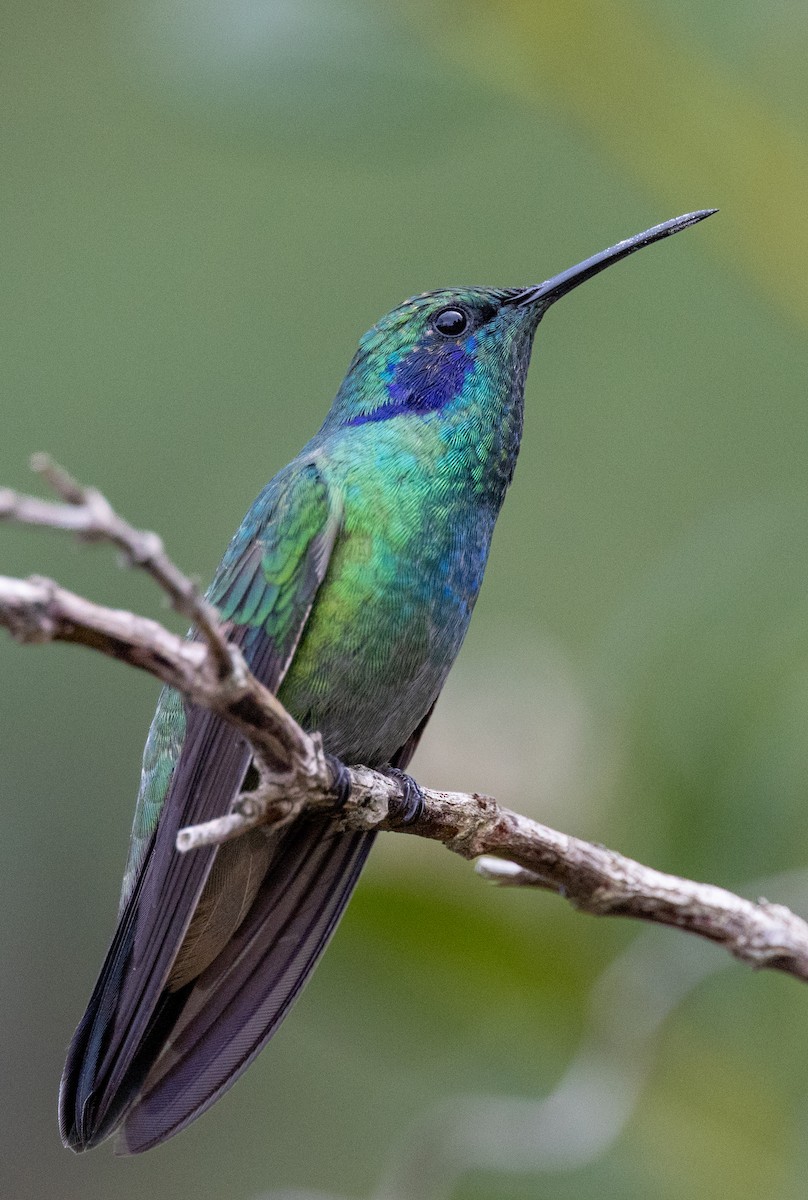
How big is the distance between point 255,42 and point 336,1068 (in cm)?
506

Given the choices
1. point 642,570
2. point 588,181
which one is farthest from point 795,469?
point 588,181

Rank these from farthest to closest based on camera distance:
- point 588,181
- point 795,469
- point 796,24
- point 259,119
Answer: point 588,181 → point 795,469 → point 259,119 → point 796,24

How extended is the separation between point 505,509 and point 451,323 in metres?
3.65

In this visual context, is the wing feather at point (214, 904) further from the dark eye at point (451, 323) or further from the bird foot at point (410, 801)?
the dark eye at point (451, 323)

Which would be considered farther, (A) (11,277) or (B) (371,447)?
(A) (11,277)

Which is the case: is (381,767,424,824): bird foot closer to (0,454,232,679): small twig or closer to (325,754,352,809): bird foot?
(325,754,352,809): bird foot

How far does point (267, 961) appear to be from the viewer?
10.1 ft

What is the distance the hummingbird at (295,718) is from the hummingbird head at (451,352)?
0.5 inches

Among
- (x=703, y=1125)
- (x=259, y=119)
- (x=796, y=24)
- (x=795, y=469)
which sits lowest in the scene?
(x=703, y=1125)

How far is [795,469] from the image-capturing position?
5.31m

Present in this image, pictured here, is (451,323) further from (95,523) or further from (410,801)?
(95,523)

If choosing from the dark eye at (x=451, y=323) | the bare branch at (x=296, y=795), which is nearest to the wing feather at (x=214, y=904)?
the bare branch at (x=296, y=795)

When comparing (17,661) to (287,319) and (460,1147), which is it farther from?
(460,1147)

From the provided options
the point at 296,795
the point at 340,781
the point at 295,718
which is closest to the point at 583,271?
the point at 295,718
